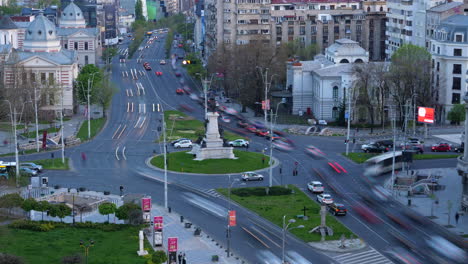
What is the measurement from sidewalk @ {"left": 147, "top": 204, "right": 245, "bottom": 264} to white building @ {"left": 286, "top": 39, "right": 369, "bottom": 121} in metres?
63.4

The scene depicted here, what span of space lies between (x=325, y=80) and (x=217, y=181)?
47.9 meters

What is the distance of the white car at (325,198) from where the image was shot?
339ft

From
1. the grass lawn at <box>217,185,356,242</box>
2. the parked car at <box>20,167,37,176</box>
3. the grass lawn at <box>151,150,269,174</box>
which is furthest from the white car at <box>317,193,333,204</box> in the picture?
the parked car at <box>20,167,37,176</box>

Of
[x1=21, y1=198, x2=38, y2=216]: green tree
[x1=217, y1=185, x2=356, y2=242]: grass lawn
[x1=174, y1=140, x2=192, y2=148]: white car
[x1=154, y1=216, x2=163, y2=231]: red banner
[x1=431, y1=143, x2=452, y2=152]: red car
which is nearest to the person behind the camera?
[x1=154, y1=216, x2=163, y2=231]: red banner

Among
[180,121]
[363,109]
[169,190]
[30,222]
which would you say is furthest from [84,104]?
[30,222]

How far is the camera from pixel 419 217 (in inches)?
3954

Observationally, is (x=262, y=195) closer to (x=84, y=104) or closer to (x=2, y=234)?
(x=2, y=234)

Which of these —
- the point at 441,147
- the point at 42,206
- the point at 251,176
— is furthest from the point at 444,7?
the point at 42,206

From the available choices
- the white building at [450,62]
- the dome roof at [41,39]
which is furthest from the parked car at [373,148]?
the dome roof at [41,39]

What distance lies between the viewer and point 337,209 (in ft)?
328

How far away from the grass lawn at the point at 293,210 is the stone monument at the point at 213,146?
15.4 m

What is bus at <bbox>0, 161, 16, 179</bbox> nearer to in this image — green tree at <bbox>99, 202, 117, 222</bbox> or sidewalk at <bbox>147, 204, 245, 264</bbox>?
sidewalk at <bbox>147, 204, 245, 264</bbox>

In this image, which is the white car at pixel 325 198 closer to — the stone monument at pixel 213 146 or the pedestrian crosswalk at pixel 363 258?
the pedestrian crosswalk at pixel 363 258

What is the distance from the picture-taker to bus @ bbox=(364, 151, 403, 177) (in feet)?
400
